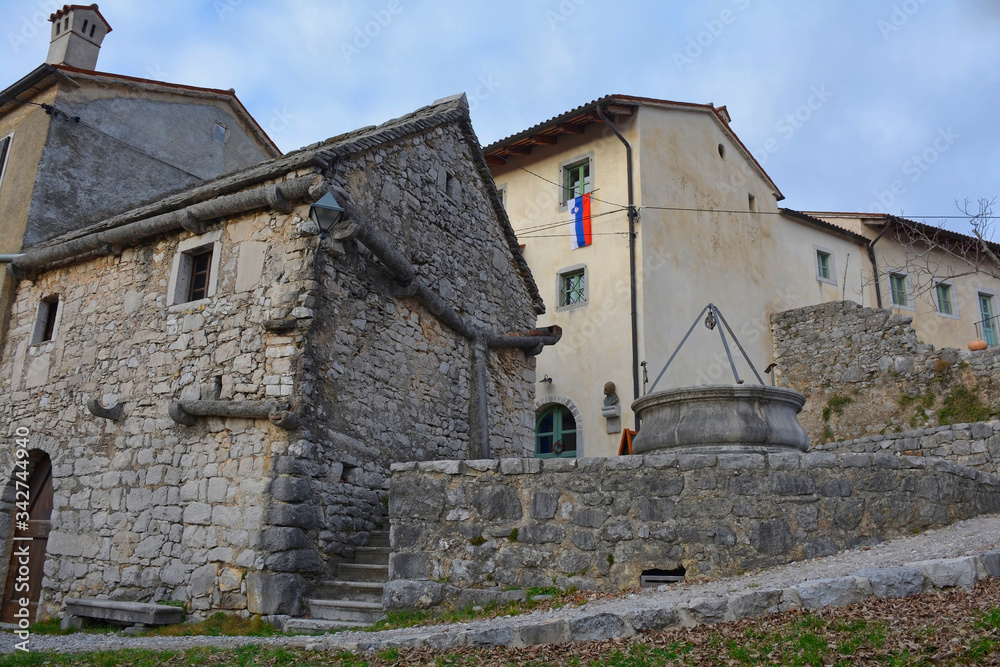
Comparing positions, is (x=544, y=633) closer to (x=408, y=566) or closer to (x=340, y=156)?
(x=408, y=566)

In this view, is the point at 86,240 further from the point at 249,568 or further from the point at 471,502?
the point at 471,502

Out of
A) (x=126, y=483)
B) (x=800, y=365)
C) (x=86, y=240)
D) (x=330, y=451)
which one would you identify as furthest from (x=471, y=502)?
(x=800, y=365)

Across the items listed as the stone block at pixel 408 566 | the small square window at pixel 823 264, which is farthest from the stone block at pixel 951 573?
the small square window at pixel 823 264

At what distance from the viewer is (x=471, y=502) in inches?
273

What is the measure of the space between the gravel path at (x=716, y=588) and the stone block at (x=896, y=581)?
0.97ft

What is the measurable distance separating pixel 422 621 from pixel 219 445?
3280 millimetres

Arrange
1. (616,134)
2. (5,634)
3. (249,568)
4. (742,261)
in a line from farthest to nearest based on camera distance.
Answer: (742,261) → (616,134) → (5,634) → (249,568)

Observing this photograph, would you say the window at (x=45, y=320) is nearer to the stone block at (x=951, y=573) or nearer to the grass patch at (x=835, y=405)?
the stone block at (x=951, y=573)

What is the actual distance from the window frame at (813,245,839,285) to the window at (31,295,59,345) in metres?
19.1

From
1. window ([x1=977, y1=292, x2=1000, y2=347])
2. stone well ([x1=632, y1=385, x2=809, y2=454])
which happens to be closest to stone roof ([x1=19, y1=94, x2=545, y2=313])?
stone well ([x1=632, y1=385, x2=809, y2=454])

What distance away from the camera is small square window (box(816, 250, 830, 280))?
2216 cm

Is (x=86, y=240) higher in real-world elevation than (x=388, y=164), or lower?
lower

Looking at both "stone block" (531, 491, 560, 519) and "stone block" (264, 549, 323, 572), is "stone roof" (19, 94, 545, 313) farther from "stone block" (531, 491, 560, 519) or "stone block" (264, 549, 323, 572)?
"stone block" (531, 491, 560, 519)

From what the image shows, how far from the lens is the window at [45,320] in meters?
11.1
